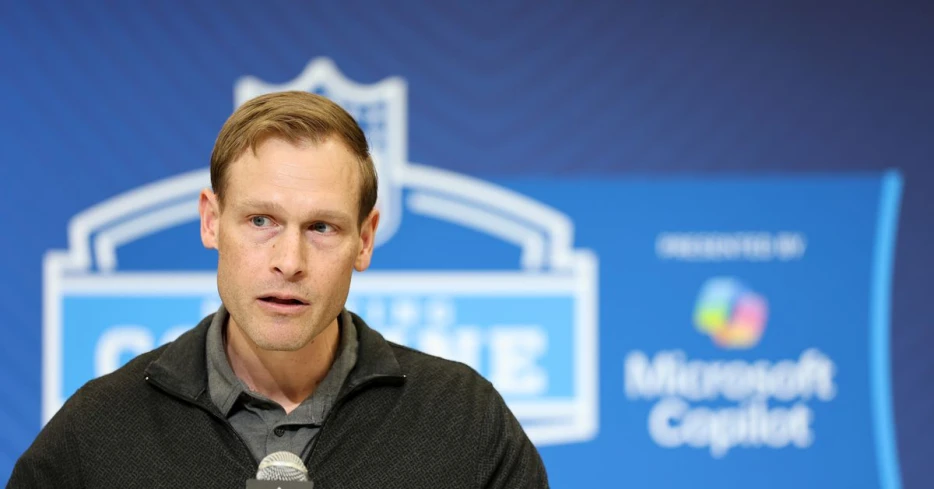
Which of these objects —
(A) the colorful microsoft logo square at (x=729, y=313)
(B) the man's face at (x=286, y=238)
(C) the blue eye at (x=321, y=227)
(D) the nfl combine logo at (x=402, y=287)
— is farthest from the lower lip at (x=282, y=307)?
(A) the colorful microsoft logo square at (x=729, y=313)

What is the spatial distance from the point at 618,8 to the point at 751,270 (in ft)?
3.15

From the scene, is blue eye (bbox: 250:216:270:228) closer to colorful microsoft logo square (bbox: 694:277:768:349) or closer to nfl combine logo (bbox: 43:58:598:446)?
nfl combine logo (bbox: 43:58:598:446)

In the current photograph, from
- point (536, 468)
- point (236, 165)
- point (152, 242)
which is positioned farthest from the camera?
point (152, 242)

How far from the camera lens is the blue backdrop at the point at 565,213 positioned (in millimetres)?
3107

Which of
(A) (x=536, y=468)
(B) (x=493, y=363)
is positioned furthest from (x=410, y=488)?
(B) (x=493, y=363)

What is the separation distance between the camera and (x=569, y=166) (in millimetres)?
3188

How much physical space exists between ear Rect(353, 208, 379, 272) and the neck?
0.38 feet

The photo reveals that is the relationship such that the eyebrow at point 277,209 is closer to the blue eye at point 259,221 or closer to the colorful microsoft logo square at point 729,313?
the blue eye at point 259,221

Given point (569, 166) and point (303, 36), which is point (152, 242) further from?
point (569, 166)

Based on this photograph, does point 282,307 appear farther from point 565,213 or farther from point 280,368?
point 565,213

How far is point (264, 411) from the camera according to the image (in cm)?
152

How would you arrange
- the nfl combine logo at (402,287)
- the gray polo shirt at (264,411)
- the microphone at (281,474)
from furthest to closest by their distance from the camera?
the nfl combine logo at (402,287), the gray polo shirt at (264,411), the microphone at (281,474)

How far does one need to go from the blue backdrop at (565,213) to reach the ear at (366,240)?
5.06 ft

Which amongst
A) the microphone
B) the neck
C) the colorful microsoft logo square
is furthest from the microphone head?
the colorful microsoft logo square
